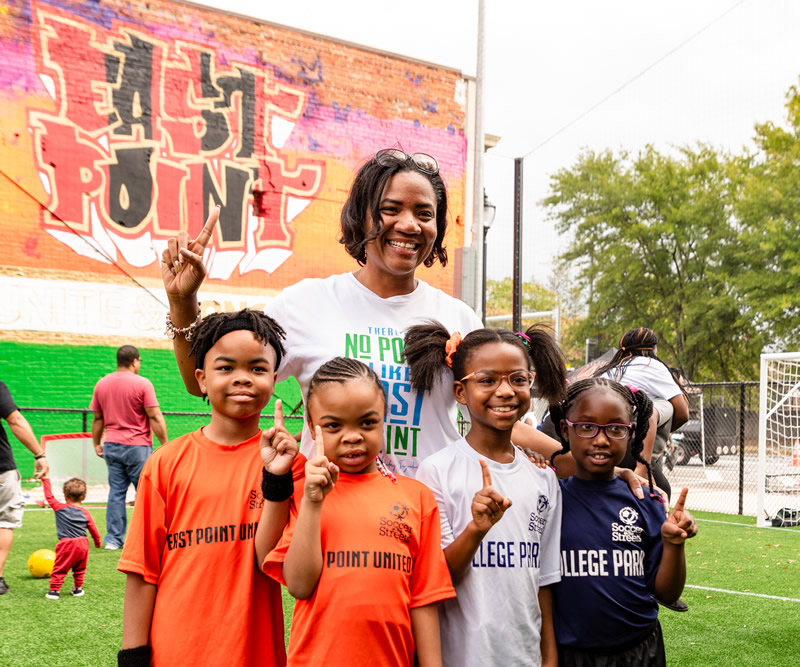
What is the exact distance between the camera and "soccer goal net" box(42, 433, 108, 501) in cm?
1138

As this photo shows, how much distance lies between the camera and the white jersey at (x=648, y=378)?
5.57m

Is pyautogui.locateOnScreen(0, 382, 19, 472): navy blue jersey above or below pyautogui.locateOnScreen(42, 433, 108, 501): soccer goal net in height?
above

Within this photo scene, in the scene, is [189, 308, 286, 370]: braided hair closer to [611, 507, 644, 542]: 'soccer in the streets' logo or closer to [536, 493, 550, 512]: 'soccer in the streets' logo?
[536, 493, 550, 512]: 'soccer in the streets' logo

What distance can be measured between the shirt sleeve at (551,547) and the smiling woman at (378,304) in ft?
1.24

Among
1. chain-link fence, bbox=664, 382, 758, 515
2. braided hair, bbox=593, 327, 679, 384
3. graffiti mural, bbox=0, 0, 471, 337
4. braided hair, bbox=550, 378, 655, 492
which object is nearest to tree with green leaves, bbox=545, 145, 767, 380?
chain-link fence, bbox=664, 382, 758, 515

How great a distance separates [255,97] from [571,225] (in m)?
16.4

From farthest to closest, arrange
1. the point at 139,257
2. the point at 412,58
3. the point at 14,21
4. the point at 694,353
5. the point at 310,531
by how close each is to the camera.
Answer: the point at 694,353
the point at 412,58
the point at 139,257
the point at 14,21
the point at 310,531

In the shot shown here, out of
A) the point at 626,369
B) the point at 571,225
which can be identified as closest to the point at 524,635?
the point at 626,369

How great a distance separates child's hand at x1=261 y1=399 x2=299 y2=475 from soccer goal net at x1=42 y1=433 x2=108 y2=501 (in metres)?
10.0

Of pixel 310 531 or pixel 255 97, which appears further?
pixel 255 97

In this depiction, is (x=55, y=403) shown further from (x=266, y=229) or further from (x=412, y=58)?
(x=412, y=58)

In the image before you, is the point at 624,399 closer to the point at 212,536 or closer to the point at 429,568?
the point at 429,568

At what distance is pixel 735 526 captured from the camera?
10.5 meters

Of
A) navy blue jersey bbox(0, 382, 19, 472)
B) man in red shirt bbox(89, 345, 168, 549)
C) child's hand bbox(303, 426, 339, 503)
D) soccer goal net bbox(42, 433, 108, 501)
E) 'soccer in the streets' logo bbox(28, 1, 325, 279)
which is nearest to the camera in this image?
child's hand bbox(303, 426, 339, 503)
